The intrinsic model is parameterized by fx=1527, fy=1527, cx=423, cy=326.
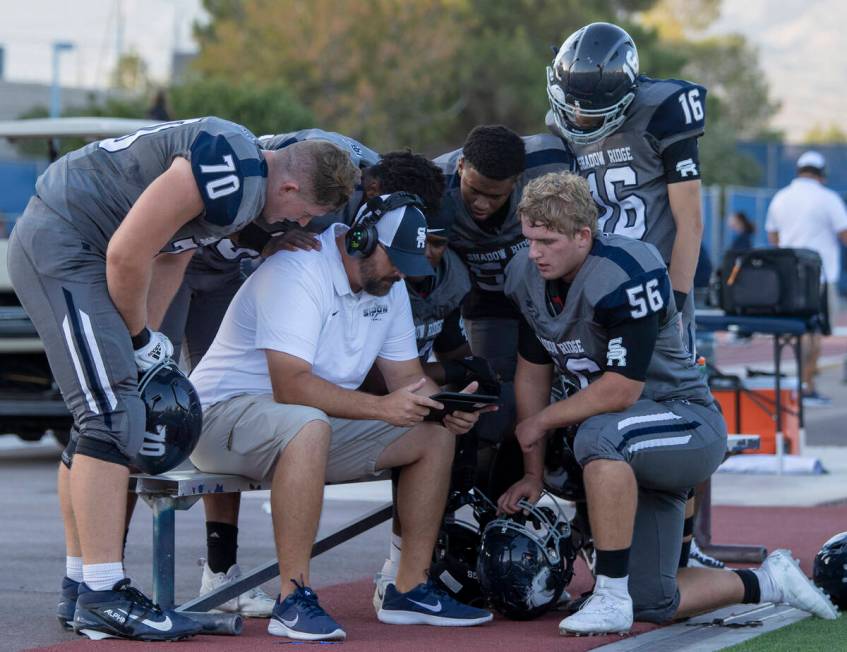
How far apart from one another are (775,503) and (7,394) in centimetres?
499

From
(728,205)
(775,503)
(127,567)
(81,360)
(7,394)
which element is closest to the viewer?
(81,360)

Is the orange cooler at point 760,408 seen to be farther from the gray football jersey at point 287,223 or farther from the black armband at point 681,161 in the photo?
the gray football jersey at point 287,223

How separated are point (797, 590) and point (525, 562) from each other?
1021 mm

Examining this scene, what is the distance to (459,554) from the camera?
5.83m

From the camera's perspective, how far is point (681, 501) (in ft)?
18.2

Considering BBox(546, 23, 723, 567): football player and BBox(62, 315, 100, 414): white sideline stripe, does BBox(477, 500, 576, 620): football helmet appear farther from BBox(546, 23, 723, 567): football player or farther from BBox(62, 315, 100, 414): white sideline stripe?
BBox(62, 315, 100, 414): white sideline stripe

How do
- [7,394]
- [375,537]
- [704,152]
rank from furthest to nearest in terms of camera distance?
[704,152]
[7,394]
[375,537]

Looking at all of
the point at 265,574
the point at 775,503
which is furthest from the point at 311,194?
the point at 775,503

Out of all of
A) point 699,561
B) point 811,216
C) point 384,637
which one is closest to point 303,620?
point 384,637

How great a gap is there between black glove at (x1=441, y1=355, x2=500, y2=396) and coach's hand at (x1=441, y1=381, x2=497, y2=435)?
0.29 metres

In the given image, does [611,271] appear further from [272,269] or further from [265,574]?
[265,574]

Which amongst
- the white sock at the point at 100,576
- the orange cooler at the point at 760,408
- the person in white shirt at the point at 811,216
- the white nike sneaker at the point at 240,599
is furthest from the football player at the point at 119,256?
the person in white shirt at the point at 811,216

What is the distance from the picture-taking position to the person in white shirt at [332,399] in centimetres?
514

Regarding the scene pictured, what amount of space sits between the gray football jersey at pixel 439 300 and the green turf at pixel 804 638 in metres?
1.74
